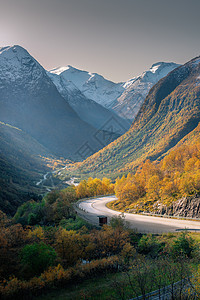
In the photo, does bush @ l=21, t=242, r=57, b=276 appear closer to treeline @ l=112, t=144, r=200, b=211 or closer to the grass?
the grass

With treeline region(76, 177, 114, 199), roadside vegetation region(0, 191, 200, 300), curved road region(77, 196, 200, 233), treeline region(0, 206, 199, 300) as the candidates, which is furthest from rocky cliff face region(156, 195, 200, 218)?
treeline region(76, 177, 114, 199)

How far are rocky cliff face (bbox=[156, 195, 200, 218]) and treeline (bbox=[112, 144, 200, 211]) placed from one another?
1876mm

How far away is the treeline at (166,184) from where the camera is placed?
220 ft

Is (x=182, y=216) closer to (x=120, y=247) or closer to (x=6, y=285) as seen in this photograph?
(x=120, y=247)

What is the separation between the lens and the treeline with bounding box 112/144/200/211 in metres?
67.1

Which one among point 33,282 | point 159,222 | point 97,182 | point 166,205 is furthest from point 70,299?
point 97,182

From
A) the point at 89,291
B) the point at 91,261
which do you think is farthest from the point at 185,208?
the point at 89,291

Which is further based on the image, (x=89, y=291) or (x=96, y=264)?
(x=96, y=264)

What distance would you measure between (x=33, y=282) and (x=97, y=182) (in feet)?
330

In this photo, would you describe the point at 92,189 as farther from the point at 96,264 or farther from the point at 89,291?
the point at 89,291

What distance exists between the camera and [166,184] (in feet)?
250

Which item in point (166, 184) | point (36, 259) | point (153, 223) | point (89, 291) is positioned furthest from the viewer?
point (166, 184)

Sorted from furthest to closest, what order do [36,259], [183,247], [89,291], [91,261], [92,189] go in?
[92,189], [91,261], [36,259], [183,247], [89,291]

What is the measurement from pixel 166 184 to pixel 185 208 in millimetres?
14149
